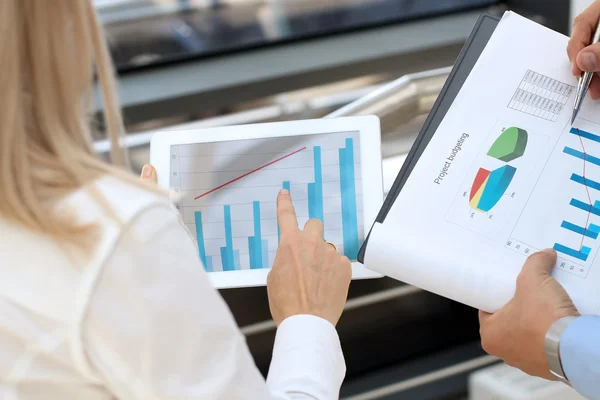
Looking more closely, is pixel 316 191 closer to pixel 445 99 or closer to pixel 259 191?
pixel 259 191

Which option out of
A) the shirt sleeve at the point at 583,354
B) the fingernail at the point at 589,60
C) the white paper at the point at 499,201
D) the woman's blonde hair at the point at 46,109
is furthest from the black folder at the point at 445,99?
the woman's blonde hair at the point at 46,109

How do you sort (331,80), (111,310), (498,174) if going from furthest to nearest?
(331,80)
(498,174)
(111,310)

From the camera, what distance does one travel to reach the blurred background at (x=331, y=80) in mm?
1343

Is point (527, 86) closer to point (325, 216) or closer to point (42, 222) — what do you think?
point (325, 216)

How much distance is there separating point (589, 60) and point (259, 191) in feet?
1.36

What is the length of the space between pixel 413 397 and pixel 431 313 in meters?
0.18

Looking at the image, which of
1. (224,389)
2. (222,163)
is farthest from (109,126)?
(222,163)

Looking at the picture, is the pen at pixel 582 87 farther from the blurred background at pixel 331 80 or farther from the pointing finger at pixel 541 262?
the blurred background at pixel 331 80

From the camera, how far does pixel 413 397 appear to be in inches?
53.4

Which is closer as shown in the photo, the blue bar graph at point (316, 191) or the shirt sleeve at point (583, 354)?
the shirt sleeve at point (583, 354)

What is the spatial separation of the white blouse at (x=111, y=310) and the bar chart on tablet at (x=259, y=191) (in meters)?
0.34

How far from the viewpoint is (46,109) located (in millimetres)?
440

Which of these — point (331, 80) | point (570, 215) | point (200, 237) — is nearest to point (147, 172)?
point (200, 237)

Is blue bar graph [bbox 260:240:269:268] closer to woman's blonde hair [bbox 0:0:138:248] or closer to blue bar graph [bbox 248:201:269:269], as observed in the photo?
blue bar graph [bbox 248:201:269:269]
